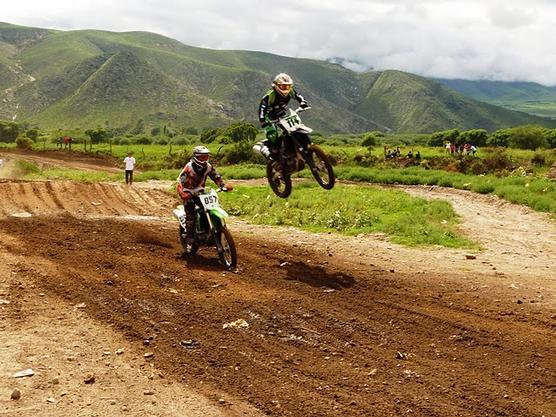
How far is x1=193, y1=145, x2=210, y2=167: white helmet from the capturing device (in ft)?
40.5

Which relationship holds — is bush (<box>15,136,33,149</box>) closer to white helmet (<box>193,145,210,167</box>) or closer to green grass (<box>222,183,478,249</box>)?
green grass (<box>222,183,478,249</box>)

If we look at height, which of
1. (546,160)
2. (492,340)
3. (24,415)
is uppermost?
(546,160)

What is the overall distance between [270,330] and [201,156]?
5.10 meters

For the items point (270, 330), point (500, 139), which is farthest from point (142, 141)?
point (270, 330)

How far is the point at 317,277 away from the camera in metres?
11.9

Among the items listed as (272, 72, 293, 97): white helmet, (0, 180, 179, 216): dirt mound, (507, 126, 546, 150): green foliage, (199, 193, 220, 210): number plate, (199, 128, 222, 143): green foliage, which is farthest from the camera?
(199, 128, 222, 143): green foliage

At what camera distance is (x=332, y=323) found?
9.10 m

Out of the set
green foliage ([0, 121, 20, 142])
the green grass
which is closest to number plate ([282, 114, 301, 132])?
the green grass

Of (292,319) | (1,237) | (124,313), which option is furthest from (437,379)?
(1,237)

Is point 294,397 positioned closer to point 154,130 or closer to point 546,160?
point 546,160

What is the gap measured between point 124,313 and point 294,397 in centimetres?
377

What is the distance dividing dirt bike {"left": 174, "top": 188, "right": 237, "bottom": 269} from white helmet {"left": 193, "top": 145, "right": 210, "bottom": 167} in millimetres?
656

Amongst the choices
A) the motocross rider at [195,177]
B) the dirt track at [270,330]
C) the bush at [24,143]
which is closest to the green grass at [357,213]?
the dirt track at [270,330]

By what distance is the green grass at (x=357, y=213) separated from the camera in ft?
57.6
